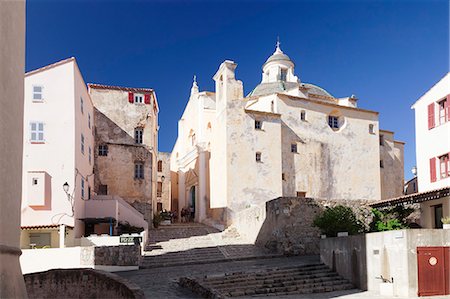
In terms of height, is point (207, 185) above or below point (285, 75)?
below

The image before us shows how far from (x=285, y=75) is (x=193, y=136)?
11658 mm

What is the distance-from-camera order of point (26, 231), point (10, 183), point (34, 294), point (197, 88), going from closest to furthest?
point (10, 183) < point (34, 294) < point (26, 231) < point (197, 88)

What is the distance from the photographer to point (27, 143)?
2555 cm

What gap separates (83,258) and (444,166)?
59.3 ft

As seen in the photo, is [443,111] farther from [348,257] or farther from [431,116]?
[348,257]

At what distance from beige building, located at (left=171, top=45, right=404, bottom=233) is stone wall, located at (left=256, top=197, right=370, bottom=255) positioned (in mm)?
5624

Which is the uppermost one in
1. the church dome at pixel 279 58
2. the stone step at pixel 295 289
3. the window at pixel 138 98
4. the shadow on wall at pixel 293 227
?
the church dome at pixel 279 58

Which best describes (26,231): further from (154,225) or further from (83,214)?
(154,225)

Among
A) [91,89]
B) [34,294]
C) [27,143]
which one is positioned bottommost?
[34,294]

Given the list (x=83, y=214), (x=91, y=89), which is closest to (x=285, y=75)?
(x=91, y=89)

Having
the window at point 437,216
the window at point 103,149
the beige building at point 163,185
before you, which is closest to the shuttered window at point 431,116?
the window at point 437,216

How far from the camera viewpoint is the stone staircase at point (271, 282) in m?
17.1

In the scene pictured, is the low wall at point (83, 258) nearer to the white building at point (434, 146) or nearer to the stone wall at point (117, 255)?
the stone wall at point (117, 255)

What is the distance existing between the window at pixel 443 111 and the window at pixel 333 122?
49.0 ft
